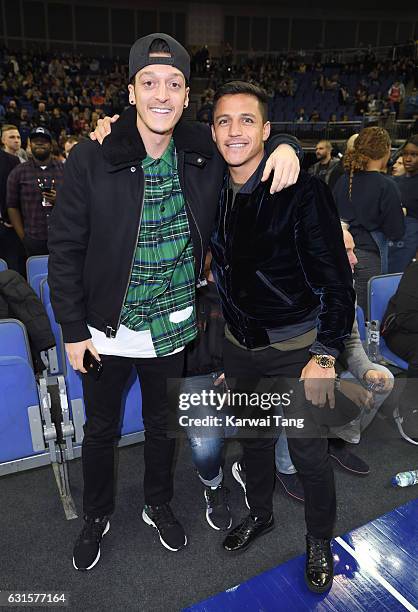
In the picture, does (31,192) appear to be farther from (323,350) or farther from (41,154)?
(323,350)

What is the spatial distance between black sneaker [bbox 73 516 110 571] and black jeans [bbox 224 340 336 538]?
628mm

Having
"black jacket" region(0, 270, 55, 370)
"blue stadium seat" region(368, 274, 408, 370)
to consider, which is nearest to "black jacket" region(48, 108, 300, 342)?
"black jacket" region(0, 270, 55, 370)

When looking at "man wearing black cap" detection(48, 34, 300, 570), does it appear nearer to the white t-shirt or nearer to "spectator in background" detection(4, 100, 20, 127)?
the white t-shirt

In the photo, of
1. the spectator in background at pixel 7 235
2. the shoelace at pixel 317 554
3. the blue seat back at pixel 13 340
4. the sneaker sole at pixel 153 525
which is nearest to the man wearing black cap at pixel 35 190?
the spectator in background at pixel 7 235

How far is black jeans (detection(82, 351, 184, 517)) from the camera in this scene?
64.0 inches

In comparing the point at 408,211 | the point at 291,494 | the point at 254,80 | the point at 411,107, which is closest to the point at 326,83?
the point at 254,80

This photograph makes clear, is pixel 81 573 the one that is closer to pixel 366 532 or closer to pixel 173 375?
pixel 173 375

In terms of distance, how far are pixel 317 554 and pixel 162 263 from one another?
1.11 meters

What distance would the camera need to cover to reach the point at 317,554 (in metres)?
1.66

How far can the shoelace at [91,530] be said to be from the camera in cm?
177

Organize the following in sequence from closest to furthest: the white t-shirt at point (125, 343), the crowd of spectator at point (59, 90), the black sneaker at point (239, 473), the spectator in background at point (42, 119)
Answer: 1. the white t-shirt at point (125, 343)
2. the black sneaker at point (239, 473)
3. the spectator in background at point (42, 119)
4. the crowd of spectator at point (59, 90)

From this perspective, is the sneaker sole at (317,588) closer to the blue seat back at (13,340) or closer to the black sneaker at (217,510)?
the black sneaker at (217,510)

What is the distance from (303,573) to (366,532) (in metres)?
0.33

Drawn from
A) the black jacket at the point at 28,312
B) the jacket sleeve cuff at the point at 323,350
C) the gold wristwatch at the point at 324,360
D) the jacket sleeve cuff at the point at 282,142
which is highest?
the jacket sleeve cuff at the point at 282,142
